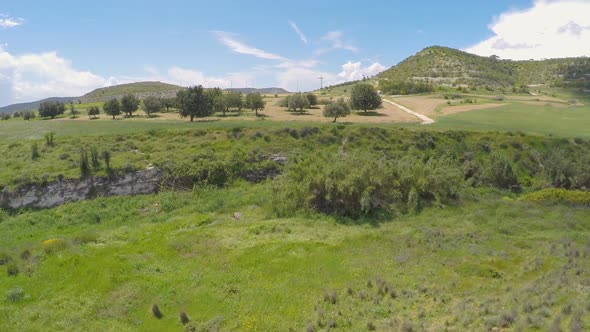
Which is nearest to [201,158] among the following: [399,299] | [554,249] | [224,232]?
[224,232]

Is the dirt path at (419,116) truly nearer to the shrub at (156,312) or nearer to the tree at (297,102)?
the tree at (297,102)

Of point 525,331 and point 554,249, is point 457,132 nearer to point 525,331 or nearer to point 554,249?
point 554,249

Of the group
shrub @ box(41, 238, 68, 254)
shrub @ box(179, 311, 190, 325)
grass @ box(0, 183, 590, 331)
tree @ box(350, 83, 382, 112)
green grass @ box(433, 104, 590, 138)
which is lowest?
shrub @ box(179, 311, 190, 325)

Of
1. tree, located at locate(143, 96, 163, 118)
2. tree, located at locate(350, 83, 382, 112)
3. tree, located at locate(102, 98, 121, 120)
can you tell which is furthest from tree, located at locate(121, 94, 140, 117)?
tree, located at locate(350, 83, 382, 112)

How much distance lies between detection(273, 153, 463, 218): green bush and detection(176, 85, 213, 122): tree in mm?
41724

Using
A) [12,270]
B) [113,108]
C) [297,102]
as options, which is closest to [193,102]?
[297,102]

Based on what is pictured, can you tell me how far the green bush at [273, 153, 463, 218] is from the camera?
31.8 m

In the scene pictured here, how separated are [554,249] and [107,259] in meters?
26.6

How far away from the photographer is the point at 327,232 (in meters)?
27.5

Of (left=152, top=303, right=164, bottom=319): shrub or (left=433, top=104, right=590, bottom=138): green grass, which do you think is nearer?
(left=152, top=303, right=164, bottom=319): shrub

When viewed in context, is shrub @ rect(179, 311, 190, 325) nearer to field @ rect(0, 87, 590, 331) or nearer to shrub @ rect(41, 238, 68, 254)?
field @ rect(0, 87, 590, 331)

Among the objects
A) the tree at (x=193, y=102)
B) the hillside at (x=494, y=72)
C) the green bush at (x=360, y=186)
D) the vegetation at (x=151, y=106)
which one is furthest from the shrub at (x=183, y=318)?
the hillside at (x=494, y=72)

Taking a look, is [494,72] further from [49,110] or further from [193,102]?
[49,110]

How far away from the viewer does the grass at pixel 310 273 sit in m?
16.8
